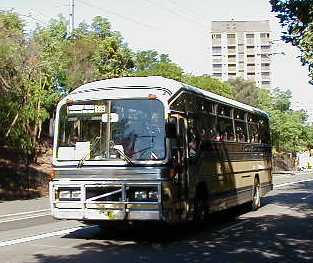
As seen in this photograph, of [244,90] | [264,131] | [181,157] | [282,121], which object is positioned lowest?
[181,157]

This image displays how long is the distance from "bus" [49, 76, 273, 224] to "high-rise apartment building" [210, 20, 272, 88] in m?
120

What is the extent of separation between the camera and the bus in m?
12.0

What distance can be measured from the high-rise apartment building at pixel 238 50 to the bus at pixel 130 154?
394 ft

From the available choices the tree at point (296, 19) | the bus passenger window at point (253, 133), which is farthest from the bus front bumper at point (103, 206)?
the bus passenger window at point (253, 133)

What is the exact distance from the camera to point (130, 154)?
12.2m

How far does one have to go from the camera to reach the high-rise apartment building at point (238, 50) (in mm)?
134750

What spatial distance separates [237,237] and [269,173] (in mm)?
10376

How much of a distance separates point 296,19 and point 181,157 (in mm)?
5491

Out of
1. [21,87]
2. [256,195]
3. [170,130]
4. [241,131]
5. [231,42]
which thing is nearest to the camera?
[170,130]

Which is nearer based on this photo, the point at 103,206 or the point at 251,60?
the point at 103,206

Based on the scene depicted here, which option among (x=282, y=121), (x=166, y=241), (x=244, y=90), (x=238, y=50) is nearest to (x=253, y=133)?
(x=166, y=241)

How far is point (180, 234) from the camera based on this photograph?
45.4 feet

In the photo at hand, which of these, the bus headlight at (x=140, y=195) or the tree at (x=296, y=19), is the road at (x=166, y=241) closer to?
the bus headlight at (x=140, y=195)

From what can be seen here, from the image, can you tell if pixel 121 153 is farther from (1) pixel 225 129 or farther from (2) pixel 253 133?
(2) pixel 253 133
